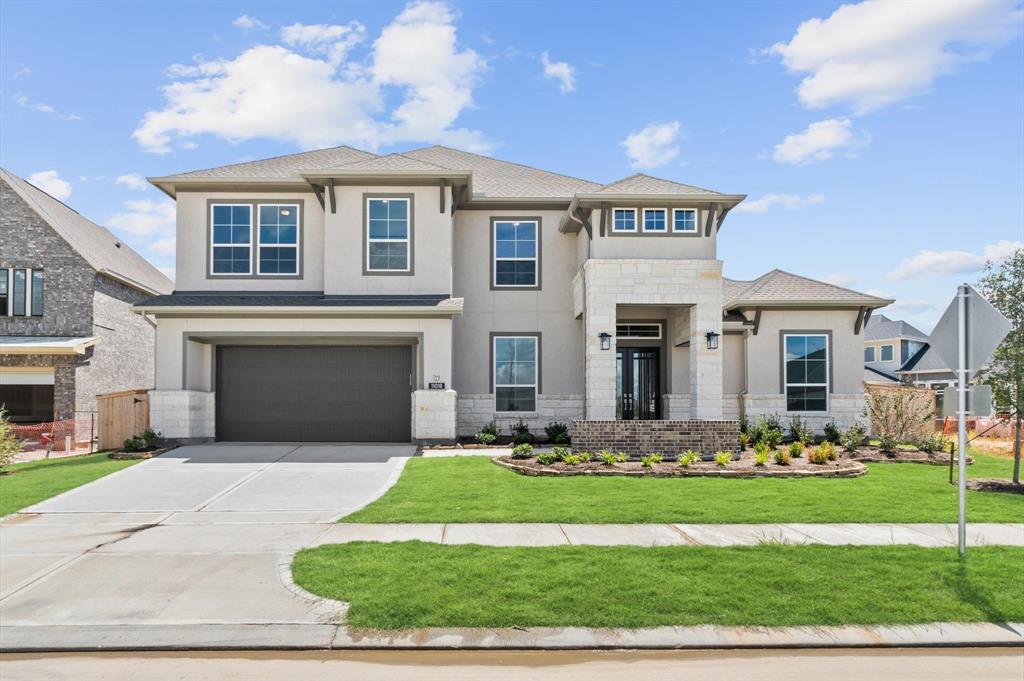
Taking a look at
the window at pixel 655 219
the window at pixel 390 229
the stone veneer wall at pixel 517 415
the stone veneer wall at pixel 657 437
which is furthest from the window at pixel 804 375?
the window at pixel 390 229

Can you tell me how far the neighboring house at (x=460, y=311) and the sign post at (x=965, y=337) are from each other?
30.9 ft

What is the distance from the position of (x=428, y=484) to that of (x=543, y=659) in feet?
23.7

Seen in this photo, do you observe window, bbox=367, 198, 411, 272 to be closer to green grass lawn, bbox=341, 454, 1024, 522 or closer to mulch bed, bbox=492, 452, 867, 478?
green grass lawn, bbox=341, 454, 1024, 522

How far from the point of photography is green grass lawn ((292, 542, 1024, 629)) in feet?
19.3

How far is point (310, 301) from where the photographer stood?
1755 cm

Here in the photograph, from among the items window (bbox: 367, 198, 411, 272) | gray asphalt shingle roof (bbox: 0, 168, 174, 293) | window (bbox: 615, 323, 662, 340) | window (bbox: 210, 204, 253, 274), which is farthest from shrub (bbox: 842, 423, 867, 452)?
gray asphalt shingle roof (bbox: 0, 168, 174, 293)

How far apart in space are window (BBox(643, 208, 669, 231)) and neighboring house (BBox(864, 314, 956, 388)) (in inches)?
1227

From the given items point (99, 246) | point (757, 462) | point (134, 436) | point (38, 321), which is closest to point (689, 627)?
point (757, 462)

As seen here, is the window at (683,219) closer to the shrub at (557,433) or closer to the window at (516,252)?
the window at (516,252)

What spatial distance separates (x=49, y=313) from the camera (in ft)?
71.7

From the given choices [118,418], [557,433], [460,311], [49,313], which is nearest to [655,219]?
[460,311]

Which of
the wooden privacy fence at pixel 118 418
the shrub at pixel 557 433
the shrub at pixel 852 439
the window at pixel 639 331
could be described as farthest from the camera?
the window at pixel 639 331

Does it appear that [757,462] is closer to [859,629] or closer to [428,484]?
[428,484]

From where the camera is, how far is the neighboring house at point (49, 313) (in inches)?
830
